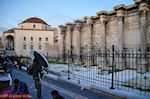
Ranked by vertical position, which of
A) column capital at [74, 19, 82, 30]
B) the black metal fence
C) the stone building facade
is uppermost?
column capital at [74, 19, 82, 30]

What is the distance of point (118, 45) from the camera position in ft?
42.9

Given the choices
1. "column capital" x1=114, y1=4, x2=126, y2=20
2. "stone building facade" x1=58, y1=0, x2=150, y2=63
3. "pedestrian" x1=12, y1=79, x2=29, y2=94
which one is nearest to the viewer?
"pedestrian" x1=12, y1=79, x2=29, y2=94

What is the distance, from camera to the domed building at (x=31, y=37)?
38.4m

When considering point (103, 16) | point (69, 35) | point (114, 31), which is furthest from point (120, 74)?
point (69, 35)

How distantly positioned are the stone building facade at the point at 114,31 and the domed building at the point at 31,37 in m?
20.5

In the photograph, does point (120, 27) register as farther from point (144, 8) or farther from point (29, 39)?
point (29, 39)

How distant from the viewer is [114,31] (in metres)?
A: 14.4

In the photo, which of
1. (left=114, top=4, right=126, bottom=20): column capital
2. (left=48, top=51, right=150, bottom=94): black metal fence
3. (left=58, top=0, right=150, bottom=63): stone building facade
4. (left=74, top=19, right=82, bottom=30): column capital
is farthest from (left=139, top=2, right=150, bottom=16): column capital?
(left=74, top=19, right=82, bottom=30): column capital

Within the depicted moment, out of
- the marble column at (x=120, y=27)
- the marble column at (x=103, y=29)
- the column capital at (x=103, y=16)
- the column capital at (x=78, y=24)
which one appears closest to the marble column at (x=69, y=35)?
the column capital at (x=78, y=24)

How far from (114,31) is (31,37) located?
31280 mm

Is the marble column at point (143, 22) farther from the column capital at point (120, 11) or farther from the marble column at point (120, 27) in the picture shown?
the marble column at point (120, 27)

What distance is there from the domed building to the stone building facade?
2054 cm

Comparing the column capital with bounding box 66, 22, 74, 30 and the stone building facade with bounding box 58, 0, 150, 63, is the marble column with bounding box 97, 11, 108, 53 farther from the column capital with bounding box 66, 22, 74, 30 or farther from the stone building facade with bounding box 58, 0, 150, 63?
the column capital with bounding box 66, 22, 74, 30

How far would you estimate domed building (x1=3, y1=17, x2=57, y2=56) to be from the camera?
38.4 metres
